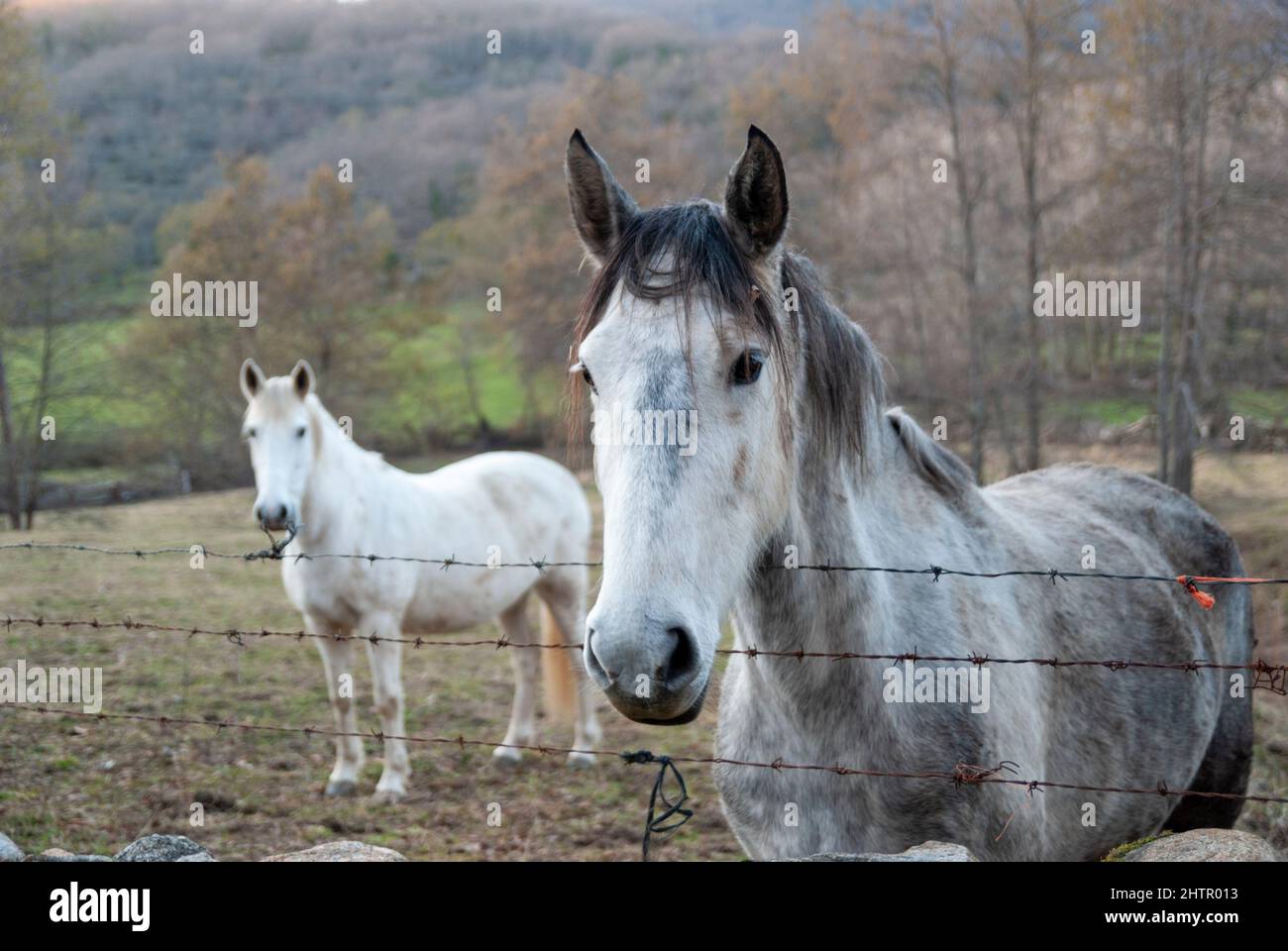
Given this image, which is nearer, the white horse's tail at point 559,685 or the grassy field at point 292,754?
the grassy field at point 292,754

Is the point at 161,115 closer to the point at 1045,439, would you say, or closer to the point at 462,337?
Result: the point at 462,337

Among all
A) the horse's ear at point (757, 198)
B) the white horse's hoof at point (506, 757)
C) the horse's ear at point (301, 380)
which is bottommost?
the white horse's hoof at point (506, 757)

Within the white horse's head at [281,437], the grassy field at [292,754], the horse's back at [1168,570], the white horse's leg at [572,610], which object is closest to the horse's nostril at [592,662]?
the grassy field at [292,754]

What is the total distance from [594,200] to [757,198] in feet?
1.47

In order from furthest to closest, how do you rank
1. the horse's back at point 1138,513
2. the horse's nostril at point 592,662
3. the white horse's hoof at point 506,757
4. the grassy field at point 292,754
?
the white horse's hoof at point 506,757 < the grassy field at point 292,754 < the horse's back at point 1138,513 < the horse's nostril at point 592,662

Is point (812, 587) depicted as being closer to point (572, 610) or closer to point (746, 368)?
point (746, 368)

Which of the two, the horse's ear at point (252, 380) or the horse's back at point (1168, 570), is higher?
the horse's ear at point (252, 380)

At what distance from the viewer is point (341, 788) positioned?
6133 millimetres

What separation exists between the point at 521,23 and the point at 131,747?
101 meters

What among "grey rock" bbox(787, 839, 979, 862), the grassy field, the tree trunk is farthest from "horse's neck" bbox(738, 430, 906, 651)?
the tree trunk

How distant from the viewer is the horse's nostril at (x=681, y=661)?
1.81m

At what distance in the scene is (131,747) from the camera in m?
6.39

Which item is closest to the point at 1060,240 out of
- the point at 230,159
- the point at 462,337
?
the point at 462,337

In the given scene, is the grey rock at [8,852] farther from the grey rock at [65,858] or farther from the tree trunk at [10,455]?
the tree trunk at [10,455]
